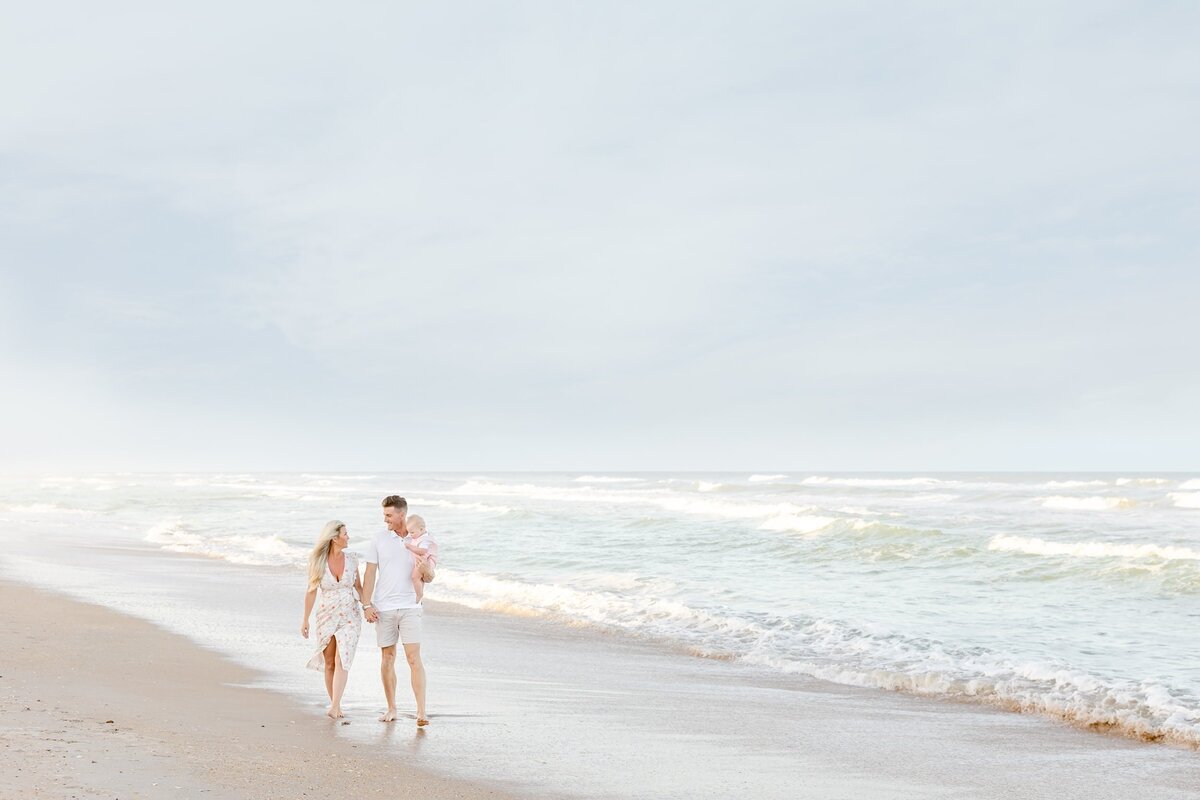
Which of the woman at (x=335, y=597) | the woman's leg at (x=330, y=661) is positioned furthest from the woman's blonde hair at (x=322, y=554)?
the woman's leg at (x=330, y=661)

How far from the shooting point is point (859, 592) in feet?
62.6

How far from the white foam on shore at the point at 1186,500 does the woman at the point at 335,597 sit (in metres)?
47.3

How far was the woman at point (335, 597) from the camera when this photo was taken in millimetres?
8836

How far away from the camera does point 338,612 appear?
8875 mm

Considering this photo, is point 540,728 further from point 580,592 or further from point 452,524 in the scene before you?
point 452,524

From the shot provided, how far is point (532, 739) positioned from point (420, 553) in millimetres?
1779

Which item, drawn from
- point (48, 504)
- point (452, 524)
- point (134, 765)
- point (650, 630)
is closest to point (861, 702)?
point (650, 630)

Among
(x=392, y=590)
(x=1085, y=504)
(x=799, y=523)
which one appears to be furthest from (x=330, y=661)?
(x=1085, y=504)

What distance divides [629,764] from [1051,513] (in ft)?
128

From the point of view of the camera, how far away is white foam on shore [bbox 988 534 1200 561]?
77.3 ft

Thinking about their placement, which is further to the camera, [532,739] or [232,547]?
[232,547]

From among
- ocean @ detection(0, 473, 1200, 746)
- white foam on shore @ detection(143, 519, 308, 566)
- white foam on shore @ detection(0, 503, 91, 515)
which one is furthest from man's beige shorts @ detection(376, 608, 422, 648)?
white foam on shore @ detection(0, 503, 91, 515)

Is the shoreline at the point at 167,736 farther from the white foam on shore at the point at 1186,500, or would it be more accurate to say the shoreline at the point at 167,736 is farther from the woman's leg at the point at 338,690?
the white foam on shore at the point at 1186,500

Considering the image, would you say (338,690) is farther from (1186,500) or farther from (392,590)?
(1186,500)
